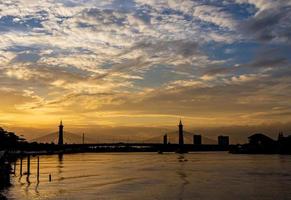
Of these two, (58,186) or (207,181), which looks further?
(207,181)

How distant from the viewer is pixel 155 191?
69.8 metres

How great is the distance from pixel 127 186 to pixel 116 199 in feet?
58.7

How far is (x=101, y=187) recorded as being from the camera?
2972 inches

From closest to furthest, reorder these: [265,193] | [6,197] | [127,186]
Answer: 1. [6,197]
2. [265,193]
3. [127,186]

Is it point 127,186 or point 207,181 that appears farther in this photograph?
point 207,181

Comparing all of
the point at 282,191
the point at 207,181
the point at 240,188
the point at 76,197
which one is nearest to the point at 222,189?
the point at 240,188

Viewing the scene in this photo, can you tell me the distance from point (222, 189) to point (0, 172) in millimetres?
32301

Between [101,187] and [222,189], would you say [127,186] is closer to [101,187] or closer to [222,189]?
[101,187]

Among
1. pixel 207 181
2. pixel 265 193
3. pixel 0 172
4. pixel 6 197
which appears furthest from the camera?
pixel 207 181

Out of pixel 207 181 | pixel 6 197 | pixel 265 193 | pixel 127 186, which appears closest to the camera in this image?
pixel 6 197

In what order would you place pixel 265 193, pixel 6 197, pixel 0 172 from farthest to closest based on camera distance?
pixel 0 172 → pixel 265 193 → pixel 6 197

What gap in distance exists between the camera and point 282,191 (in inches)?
2731

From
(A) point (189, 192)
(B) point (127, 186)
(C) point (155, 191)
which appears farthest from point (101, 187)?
(A) point (189, 192)

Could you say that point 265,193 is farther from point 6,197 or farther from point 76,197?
point 6,197
